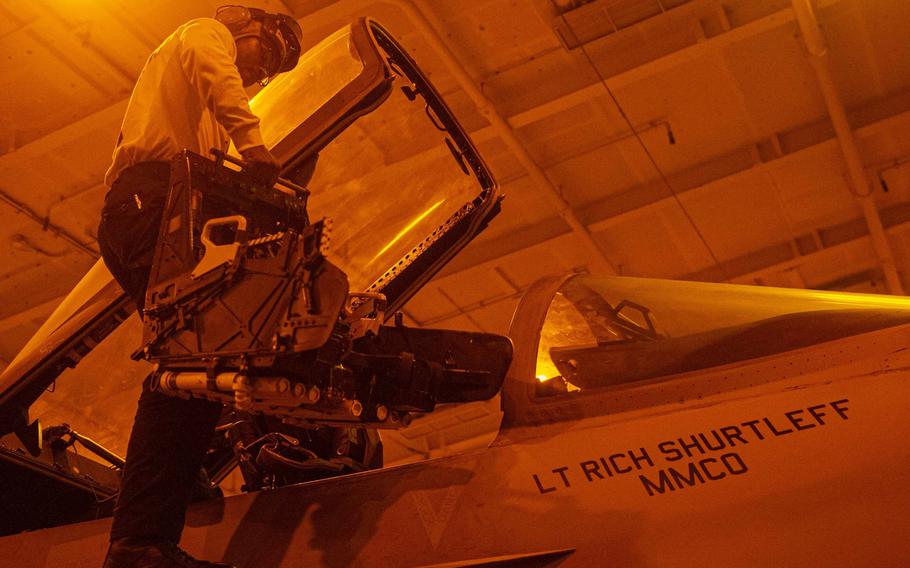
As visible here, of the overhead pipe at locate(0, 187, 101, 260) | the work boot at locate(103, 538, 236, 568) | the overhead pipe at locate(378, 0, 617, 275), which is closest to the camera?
the work boot at locate(103, 538, 236, 568)

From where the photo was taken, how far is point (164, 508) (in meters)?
2.65

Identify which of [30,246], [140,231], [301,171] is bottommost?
[140,231]

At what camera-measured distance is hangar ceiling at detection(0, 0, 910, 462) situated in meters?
8.02

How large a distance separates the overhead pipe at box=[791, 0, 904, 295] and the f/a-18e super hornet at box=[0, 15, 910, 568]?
5636mm

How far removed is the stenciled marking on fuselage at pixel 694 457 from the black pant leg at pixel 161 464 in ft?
3.52

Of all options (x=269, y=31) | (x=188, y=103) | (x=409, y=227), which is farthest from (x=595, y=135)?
(x=188, y=103)

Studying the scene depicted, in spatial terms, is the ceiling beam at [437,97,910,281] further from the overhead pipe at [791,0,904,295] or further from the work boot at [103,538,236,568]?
the work boot at [103,538,236,568]

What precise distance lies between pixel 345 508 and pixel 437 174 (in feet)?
6.26

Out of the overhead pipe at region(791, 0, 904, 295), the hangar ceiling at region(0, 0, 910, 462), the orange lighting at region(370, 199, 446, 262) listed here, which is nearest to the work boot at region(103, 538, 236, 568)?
the orange lighting at region(370, 199, 446, 262)

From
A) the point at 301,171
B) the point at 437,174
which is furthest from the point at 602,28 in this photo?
the point at 301,171

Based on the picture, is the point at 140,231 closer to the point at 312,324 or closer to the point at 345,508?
the point at 312,324

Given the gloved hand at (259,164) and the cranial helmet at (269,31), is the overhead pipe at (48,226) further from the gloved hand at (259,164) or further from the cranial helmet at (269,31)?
the gloved hand at (259,164)

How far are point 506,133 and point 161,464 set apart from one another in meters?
6.79

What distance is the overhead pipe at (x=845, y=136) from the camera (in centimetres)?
805
